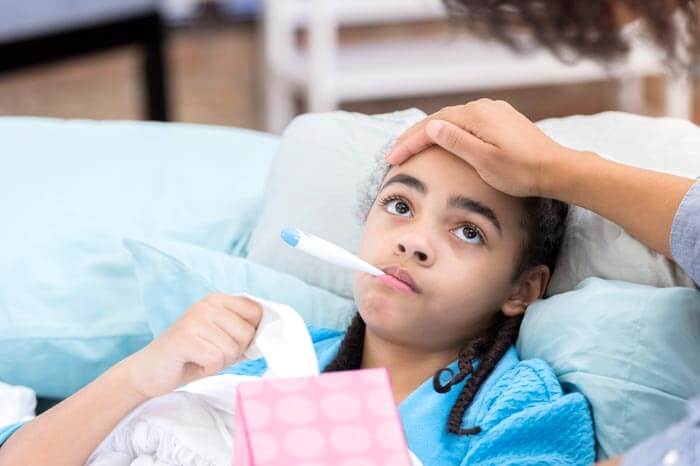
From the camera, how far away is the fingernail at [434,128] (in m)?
1.05

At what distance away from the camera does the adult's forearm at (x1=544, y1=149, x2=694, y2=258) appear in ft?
3.25

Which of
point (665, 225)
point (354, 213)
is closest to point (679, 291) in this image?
point (665, 225)

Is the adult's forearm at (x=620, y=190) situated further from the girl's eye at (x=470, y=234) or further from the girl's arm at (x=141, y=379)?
the girl's arm at (x=141, y=379)

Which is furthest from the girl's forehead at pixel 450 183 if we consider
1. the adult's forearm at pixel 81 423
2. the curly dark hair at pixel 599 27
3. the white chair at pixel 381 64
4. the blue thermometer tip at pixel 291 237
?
the white chair at pixel 381 64

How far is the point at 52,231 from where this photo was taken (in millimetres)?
1431

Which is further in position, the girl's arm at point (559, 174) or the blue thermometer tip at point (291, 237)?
the girl's arm at point (559, 174)

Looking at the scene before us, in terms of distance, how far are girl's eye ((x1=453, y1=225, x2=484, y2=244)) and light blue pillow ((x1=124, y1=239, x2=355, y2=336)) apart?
0.88 ft

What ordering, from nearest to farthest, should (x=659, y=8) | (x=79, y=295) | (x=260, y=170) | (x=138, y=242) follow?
1. (x=659, y=8)
2. (x=138, y=242)
3. (x=79, y=295)
4. (x=260, y=170)

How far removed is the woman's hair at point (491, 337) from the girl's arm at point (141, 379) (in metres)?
0.23

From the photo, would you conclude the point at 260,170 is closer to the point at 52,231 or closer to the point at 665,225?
the point at 52,231

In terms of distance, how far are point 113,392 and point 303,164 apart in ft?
1.67

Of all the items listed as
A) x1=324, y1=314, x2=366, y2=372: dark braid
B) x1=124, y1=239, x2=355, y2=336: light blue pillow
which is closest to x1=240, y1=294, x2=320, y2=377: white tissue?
x1=324, y1=314, x2=366, y2=372: dark braid

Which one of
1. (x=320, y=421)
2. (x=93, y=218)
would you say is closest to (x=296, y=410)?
(x=320, y=421)

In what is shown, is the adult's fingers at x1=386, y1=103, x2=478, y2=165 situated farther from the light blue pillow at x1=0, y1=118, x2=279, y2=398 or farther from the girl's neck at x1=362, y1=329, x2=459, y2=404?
the light blue pillow at x1=0, y1=118, x2=279, y2=398
